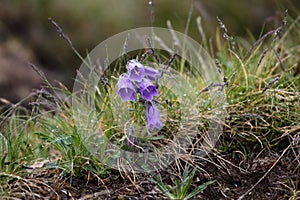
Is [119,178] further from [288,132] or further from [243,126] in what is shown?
[288,132]

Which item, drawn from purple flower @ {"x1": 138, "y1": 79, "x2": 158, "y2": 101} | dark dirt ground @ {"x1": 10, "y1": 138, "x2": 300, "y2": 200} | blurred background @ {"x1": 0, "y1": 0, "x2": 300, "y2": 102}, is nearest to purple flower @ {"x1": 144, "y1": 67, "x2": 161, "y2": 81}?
purple flower @ {"x1": 138, "y1": 79, "x2": 158, "y2": 101}

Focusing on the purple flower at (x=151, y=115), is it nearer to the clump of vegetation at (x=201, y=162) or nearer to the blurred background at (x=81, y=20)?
the clump of vegetation at (x=201, y=162)

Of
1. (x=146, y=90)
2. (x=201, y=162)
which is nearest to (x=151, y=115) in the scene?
(x=146, y=90)

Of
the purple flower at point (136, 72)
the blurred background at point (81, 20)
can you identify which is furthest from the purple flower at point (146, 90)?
the blurred background at point (81, 20)

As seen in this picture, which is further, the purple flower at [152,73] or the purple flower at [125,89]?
the purple flower at [152,73]

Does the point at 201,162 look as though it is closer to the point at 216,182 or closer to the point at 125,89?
the point at 216,182

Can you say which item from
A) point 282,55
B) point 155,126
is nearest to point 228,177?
point 155,126

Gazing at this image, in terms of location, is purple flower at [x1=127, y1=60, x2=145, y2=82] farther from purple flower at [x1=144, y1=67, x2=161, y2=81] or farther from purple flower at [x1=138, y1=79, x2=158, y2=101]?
purple flower at [x1=144, y1=67, x2=161, y2=81]
